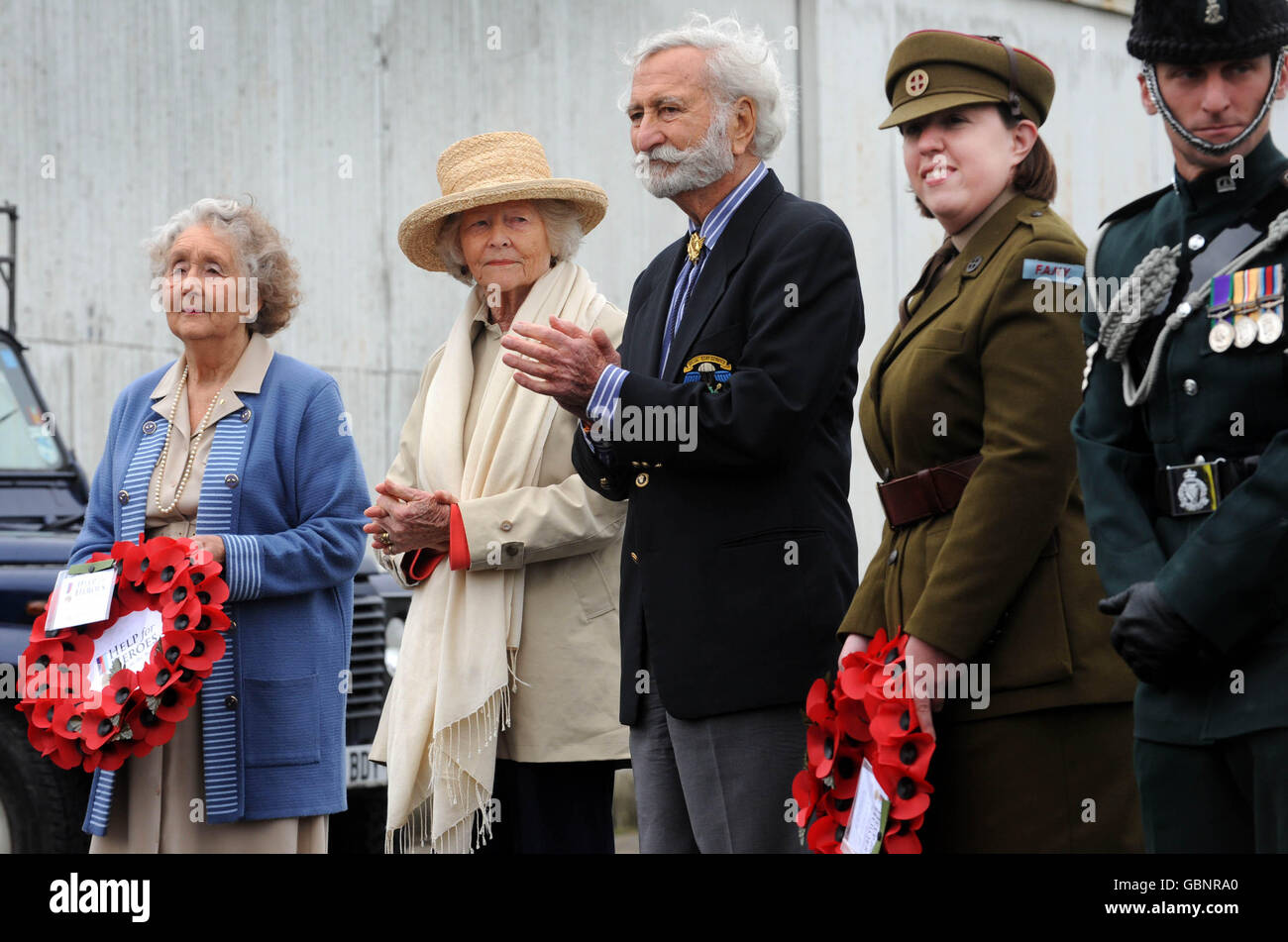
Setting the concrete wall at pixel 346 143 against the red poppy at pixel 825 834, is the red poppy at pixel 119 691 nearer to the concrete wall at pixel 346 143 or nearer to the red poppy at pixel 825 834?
the red poppy at pixel 825 834

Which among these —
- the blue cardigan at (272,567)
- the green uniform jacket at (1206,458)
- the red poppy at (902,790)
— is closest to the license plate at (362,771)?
the blue cardigan at (272,567)

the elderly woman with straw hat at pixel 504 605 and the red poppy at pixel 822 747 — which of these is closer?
the red poppy at pixel 822 747

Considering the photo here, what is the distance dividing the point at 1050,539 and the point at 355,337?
26.4ft

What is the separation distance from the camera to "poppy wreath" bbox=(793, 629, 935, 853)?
3.17 meters

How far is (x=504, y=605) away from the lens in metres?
4.26

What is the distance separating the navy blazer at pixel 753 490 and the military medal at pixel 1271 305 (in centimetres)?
99

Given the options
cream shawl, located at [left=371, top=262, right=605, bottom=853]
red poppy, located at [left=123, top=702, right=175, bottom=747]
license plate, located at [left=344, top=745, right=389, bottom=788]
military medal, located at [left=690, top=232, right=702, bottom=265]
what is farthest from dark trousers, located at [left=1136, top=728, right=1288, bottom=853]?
license plate, located at [left=344, top=745, right=389, bottom=788]

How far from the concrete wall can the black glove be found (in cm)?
774

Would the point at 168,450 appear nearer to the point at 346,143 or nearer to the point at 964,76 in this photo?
the point at 964,76

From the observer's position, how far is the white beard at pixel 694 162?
380cm

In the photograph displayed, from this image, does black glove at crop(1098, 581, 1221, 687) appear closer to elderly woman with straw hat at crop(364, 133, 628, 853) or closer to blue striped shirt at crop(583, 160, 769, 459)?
blue striped shirt at crop(583, 160, 769, 459)
